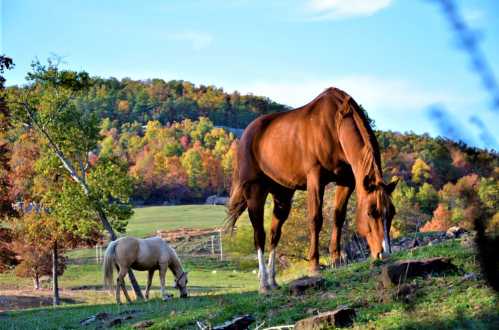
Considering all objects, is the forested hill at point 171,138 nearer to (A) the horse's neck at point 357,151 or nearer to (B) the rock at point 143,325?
(B) the rock at point 143,325

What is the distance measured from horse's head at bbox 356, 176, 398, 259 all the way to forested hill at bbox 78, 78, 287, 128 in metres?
155

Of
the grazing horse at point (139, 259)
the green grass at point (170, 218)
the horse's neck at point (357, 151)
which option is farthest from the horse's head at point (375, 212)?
the green grass at point (170, 218)

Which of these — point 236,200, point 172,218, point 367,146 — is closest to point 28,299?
point 236,200

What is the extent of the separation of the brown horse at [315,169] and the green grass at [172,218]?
7359cm

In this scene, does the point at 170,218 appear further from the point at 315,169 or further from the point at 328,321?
the point at 328,321

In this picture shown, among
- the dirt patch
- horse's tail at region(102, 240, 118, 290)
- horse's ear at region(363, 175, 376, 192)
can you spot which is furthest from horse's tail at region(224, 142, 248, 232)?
the dirt patch

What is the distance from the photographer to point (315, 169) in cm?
1069

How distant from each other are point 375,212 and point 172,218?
96.0 metres

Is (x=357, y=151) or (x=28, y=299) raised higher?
(x=357, y=151)

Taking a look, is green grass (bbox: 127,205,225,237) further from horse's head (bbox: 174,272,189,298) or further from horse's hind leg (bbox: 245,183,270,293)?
horse's hind leg (bbox: 245,183,270,293)

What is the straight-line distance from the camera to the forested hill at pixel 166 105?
168 meters

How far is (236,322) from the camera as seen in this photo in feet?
26.0

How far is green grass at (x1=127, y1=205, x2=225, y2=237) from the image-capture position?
304ft

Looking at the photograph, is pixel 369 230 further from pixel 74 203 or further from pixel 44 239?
pixel 44 239
